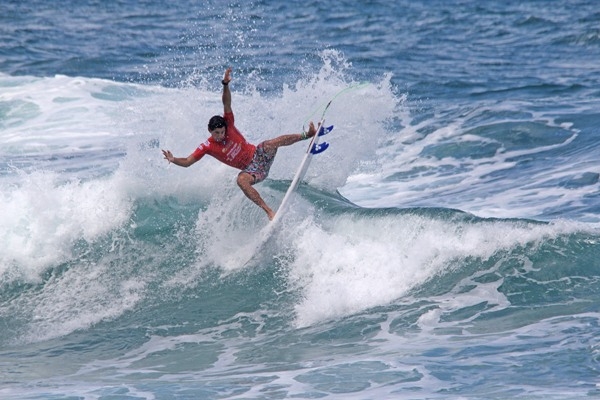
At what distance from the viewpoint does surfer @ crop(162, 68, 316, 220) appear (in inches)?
439

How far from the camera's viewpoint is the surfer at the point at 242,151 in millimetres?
11141

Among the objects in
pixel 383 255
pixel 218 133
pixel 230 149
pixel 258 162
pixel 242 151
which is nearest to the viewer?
pixel 218 133

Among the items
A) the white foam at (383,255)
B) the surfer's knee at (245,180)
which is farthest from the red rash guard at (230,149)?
the white foam at (383,255)

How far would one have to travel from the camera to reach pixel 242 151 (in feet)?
37.6

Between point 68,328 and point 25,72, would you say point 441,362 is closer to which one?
point 68,328

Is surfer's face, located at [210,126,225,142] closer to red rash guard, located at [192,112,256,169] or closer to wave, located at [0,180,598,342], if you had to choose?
red rash guard, located at [192,112,256,169]

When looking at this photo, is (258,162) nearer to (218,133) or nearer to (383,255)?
(218,133)

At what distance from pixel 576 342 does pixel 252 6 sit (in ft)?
79.1

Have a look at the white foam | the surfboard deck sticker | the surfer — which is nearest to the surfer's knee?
the surfer

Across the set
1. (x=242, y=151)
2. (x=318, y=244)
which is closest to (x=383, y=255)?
(x=318, y=244)

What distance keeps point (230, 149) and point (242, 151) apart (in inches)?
6.4

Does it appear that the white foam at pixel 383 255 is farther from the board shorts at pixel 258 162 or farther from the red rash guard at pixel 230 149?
the red rash guard at pixel 230 149

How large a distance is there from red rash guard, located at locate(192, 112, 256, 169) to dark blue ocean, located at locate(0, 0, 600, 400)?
1.00 m

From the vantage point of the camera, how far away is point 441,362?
8.53m
